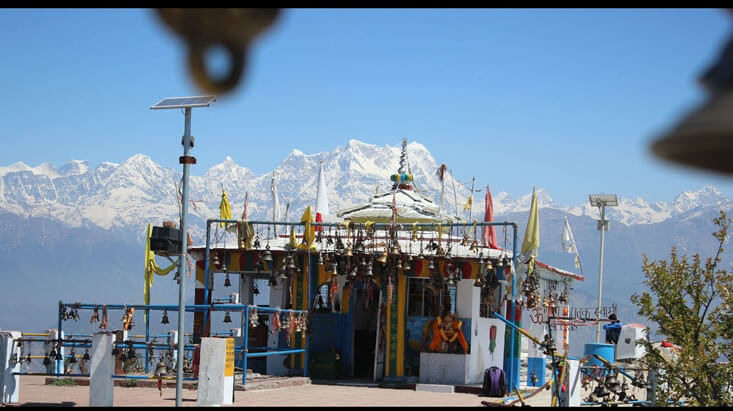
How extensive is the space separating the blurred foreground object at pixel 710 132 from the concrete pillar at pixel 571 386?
12886 mm

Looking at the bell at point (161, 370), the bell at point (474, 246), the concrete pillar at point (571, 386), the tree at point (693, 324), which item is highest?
the bell at point (474, 246)

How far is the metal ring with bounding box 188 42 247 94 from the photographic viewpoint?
2.21 m

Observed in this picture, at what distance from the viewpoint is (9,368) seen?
1605 centimetres

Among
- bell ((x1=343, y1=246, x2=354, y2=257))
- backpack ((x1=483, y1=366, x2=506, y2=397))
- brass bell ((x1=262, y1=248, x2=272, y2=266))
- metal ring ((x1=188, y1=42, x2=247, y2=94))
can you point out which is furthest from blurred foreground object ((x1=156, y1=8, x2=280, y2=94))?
brass bell ((x1=262, y1=248, x2=272, y2=266))

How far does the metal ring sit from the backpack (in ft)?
58.9

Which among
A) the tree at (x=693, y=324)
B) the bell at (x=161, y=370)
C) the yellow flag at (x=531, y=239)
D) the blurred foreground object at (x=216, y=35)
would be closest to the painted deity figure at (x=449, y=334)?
the yellow flag at (x=531, y=239)

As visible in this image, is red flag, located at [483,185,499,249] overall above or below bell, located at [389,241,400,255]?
above

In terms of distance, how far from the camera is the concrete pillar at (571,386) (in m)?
14.6

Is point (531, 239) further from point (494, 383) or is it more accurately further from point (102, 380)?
point (102, 380)

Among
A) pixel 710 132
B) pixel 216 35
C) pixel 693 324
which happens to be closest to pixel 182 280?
pixel 693 324

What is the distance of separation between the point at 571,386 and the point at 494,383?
4.99 meters

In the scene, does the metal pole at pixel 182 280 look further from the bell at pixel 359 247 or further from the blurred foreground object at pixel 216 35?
the blurred foreground object at pixel 216 35

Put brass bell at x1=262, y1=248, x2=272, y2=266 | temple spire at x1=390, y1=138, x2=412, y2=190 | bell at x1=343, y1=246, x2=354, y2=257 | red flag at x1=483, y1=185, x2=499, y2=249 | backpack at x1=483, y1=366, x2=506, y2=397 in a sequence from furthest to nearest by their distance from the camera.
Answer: temple spire at x1=390, y1=138, x2=412, y2=190
red flag at x1=483, y1=185, x2=499, y2=249
brass bell at x1=262, y1=248, x2=272, y2=266
bell at x1=343, y1=246, x2=354, y2=257
backpack at x1=483, y1=366, x2=506, y2=397

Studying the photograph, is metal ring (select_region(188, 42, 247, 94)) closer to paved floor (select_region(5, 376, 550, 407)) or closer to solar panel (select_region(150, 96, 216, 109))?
solar panel (select_region(150, 96, 216, 109))
